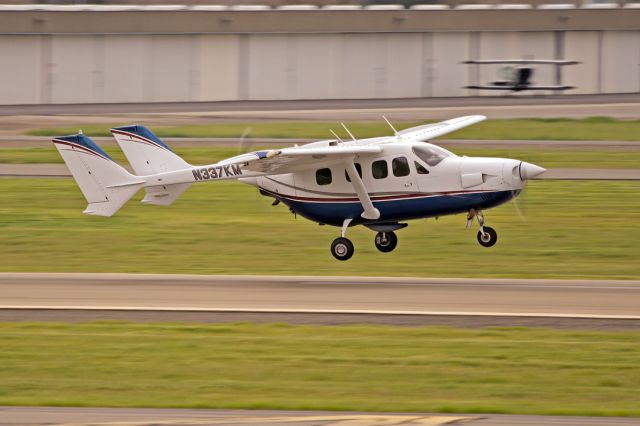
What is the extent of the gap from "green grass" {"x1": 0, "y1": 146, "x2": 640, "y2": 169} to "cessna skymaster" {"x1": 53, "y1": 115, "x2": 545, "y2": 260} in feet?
59.1

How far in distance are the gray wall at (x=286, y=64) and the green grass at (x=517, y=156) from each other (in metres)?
18.9

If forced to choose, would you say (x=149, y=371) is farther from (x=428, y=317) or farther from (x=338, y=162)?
(x=338, y=162)

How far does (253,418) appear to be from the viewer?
14219 mm

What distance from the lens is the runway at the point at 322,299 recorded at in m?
20.8

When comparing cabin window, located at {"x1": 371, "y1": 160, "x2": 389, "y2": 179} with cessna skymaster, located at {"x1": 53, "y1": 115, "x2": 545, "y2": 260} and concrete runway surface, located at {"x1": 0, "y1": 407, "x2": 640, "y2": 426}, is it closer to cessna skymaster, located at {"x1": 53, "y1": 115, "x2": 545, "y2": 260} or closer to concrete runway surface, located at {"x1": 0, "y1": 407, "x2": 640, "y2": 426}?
cessna skymaster, located at {"x1": 53, "y1": 115, "x2": 545, "y2": 260}

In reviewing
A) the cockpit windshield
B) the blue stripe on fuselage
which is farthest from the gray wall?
the cockpit windshield

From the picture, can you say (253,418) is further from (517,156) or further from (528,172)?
(517,156)

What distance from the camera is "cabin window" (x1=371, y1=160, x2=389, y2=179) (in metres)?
25.9

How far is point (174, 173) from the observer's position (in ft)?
85.0

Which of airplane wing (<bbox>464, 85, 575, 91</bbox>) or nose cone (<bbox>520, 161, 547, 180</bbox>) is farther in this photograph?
airplane wing (<bbox>464, 85, 575, 91</bbox>)

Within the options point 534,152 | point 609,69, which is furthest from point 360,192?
point 609,69

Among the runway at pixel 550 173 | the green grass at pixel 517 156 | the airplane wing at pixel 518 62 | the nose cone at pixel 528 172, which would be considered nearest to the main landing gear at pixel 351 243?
the nose cone at pixel 528 172

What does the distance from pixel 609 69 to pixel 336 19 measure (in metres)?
18.5

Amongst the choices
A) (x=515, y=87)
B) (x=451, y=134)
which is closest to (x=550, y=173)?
(x=451, y=134)
